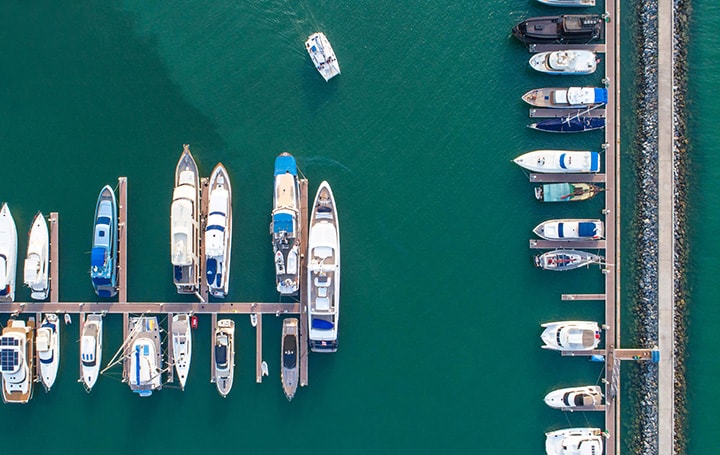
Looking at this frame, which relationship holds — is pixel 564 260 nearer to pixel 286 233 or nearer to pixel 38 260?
pixel 286 233

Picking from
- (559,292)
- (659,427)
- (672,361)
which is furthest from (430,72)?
(659,427)

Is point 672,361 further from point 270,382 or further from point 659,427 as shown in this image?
point 270,382

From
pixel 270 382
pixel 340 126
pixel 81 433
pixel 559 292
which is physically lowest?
pixel 81 433

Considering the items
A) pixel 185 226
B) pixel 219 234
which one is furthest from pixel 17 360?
pixel 219 234

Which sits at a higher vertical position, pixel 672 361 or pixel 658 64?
pixel 658 64

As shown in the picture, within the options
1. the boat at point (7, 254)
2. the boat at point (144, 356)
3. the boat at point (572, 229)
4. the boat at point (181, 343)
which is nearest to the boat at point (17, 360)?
the boat at point (7, 254)

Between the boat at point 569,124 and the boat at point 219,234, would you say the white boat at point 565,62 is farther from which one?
the boat at point 219,234
